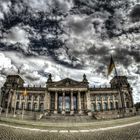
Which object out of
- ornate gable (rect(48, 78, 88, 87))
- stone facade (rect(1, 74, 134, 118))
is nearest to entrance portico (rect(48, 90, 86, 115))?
stone facade (rect(1, 74, 134, 118))

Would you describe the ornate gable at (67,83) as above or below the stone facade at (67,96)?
above

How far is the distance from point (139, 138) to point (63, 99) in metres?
47.4

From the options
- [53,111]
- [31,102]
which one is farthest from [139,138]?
[31,102]

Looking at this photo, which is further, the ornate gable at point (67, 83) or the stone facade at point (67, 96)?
the ornate gable at point (67, 83)

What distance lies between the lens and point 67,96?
6562cm

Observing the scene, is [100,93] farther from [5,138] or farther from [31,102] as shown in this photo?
[5,138]

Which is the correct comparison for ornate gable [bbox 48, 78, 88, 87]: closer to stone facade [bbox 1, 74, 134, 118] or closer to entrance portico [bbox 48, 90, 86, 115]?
stone facade [bbox 1, 74, 134, 118]

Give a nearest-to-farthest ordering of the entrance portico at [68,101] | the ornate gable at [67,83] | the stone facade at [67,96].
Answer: the entrance portico at [68,101] → the stone facade at [67,96] → the ornate gable at [67,83]

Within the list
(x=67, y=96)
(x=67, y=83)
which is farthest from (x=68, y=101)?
(x=67, y=83)

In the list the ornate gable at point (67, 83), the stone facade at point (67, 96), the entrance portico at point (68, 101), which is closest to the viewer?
the entrance portico at point (68, 101)

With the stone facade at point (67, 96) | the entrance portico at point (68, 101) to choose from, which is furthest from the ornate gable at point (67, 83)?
the entrance portico at point (68, 101)

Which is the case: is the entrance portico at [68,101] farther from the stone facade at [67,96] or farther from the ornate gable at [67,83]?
the ornate gable at [67,83]

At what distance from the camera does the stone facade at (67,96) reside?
61125 millimetres

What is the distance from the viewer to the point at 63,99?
60.9 meters
